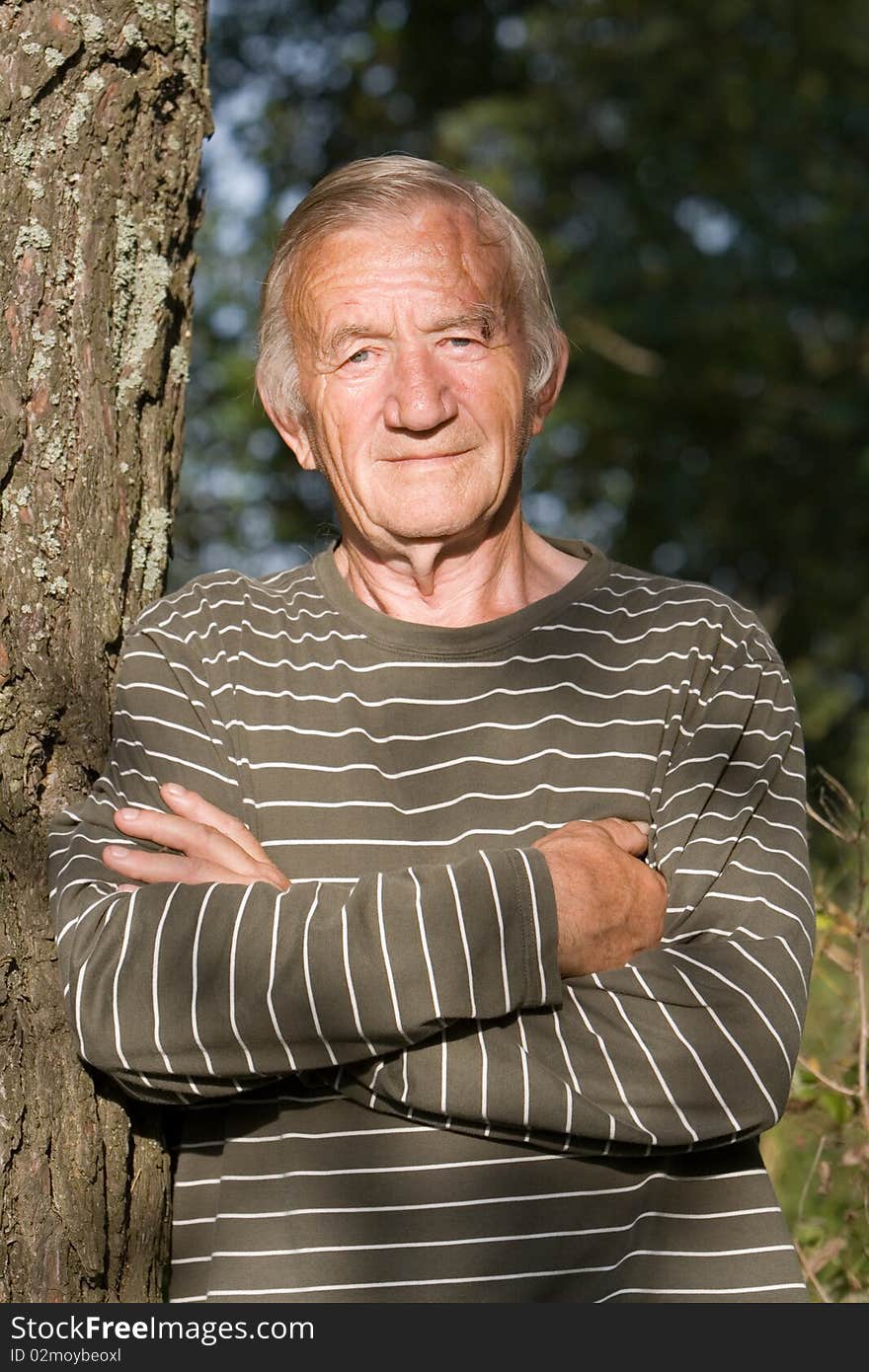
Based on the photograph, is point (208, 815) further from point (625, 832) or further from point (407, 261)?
point (407, 261)

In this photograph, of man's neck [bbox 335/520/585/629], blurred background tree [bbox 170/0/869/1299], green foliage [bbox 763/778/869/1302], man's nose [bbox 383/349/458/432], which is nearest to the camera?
man's nose [bbox 383/349/458/432]

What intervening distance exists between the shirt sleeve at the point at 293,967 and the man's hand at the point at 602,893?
5 centimetres

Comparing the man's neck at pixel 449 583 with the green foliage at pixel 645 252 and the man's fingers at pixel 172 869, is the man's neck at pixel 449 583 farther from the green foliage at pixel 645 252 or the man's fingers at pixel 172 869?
the green foliage at pixel 645 252

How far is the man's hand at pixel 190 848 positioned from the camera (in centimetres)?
193

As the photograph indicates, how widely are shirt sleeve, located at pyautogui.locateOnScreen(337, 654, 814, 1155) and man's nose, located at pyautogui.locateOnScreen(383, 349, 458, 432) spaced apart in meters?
0.64

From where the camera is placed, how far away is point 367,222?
216cm

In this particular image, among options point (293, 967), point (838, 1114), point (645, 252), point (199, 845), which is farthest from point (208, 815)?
point (645, 252)

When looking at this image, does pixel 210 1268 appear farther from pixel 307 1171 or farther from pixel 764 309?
pixel 764 309

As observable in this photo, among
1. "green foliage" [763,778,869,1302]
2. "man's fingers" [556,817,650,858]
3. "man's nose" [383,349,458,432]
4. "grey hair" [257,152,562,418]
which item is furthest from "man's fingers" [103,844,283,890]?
"green foliage" [763,778,869,1302]

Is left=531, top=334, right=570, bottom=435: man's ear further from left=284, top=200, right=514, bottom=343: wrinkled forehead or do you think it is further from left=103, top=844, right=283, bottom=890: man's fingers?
left=103, top=844, right=283, bottom=890: man's fingers

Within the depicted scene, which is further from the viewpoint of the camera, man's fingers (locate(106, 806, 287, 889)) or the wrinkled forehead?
the wrinkled forehead

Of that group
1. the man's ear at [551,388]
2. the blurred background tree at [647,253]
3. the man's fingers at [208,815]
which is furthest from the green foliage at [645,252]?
the man's fingers at [208,815]

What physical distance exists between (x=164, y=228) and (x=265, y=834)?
97 centimetres

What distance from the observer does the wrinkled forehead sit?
2154 mm
